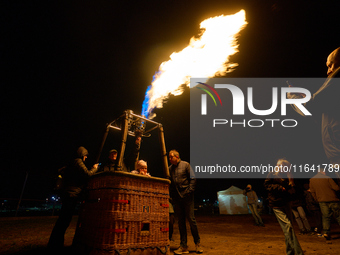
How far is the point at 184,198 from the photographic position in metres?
4.27

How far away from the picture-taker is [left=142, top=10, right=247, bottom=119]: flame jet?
18.1 feet

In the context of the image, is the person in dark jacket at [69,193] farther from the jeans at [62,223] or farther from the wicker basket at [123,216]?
the wicker basket at [123,216]

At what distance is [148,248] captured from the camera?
304 centimetres

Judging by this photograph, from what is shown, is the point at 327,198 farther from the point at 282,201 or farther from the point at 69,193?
the point at 69,193

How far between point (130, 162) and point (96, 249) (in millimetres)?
2406

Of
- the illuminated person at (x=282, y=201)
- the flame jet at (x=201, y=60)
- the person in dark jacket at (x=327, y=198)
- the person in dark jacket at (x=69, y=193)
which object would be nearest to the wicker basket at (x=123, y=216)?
the person in dark jacket at (x=69, y=193)

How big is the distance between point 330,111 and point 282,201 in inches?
97.9

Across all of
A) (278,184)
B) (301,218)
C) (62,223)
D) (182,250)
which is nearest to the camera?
(62,223)

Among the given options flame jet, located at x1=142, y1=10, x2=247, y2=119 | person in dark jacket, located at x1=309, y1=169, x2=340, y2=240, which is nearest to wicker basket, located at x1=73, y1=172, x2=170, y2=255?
flame jet, located at x1=142, y1=10, x2=247, y2=119

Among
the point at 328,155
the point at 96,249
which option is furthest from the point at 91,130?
the point at 328,155

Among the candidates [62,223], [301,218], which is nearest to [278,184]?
[62,223]

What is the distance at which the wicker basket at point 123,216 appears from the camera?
8.98 feet

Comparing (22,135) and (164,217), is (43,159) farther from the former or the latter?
(164,217)

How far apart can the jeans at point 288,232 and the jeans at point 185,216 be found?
67.0 inches
